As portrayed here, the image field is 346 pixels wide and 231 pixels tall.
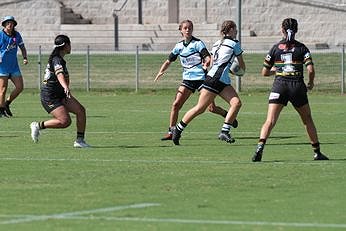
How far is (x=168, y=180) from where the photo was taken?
15852 mm

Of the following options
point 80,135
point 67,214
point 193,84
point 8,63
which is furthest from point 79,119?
point 8,63

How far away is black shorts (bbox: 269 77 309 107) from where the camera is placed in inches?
714

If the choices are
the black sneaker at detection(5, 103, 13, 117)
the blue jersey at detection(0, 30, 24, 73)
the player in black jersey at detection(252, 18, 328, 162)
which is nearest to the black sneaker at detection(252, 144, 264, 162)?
the player in black jersey at detection(252, 18, 328, 162)

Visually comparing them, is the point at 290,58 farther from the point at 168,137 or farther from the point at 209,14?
the point at 209,14

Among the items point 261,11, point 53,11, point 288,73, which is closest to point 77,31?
point 53,11

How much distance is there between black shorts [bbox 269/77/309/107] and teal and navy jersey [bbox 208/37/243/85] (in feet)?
11.6

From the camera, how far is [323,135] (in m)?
23.4

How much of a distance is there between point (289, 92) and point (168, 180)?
9.90 ft

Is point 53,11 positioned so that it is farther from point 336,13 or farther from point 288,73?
point 288,73

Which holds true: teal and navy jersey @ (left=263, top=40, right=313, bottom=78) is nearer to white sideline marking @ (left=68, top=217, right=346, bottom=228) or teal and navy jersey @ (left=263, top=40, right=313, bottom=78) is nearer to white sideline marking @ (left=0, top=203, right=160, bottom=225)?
white sideline marking @ (left=0, top=203, right=160, bottom=225)

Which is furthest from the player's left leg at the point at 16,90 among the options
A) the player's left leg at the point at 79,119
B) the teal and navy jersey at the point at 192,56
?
the player's left leg at the point at 79,119

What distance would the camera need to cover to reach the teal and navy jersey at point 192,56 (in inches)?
887

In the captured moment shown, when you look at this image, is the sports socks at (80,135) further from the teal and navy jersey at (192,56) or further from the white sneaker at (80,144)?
the teal and navy jersey at (192,56)

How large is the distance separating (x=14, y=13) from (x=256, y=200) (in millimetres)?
58308
